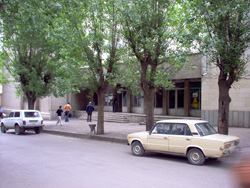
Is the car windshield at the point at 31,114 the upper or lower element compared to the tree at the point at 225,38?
lower

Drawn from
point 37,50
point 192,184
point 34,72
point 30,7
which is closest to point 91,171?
point 192,184

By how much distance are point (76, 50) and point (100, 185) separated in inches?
381

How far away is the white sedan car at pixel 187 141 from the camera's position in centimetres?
799

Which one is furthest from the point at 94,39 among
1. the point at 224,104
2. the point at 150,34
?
the point at 224,104

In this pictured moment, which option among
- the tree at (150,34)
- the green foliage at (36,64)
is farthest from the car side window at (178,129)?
the green foliage at (36,64)

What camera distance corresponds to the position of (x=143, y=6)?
12.1 metres

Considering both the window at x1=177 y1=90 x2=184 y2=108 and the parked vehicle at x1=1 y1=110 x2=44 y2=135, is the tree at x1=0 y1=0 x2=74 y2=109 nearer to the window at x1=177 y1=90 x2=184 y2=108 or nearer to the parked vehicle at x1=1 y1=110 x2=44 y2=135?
the parked vehicle at x1=1 y1=110 x2=44 y2=135

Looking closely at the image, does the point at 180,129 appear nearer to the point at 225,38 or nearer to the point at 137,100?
the point at 225,38

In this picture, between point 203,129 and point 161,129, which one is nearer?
point 203,129

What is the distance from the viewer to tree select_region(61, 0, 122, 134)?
1390cm

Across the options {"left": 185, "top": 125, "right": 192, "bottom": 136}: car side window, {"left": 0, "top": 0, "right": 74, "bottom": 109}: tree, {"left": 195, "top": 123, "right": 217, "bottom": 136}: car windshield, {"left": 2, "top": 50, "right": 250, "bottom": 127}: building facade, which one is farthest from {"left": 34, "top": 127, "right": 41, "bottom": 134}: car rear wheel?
{"left": 195, "top": 123, "right": 217, "bottom": 136}: car windshield

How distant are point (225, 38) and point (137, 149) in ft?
18.7

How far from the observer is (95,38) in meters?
14.0

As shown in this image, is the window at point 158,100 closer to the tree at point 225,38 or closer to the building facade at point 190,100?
the building facade at point 190,100
